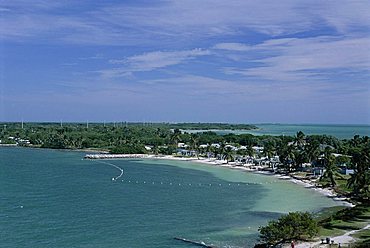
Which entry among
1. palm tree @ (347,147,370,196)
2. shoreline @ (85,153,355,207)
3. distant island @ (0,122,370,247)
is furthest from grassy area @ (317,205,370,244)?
shoreline @ (85,153,355,207)

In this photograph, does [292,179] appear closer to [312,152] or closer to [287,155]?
[312,152]

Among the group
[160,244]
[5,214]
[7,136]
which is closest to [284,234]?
[160,244]

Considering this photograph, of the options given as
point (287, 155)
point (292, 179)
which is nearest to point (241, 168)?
point (287, 155)

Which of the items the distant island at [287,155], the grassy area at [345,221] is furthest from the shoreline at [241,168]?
the grassy area at [345,221]

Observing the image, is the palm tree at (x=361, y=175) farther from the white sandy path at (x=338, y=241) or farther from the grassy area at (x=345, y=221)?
the white sandy path at (x=338, y=241)

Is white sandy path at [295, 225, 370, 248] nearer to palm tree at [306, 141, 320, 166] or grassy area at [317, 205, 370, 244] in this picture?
grassy area at [317, 205, 370, 244]

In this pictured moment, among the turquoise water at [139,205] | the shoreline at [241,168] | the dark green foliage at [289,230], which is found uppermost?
the dark green foliage at [289,230]
